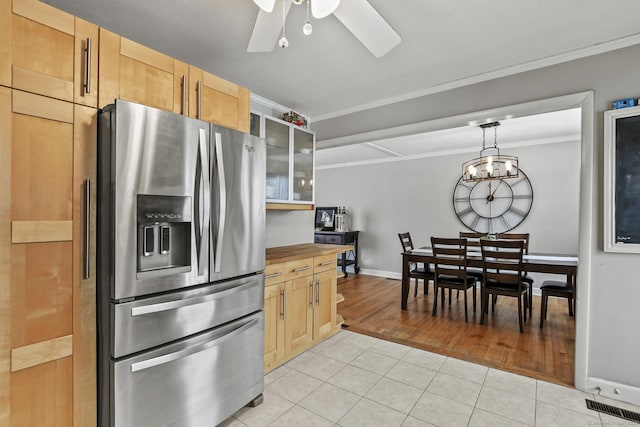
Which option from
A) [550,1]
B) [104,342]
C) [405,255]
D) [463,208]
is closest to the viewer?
[104,342]

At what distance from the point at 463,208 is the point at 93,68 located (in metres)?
5.59

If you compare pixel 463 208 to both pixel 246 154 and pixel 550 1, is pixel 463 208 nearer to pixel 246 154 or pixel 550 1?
pixel 550 1

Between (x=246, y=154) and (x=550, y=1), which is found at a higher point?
(x=550, y=1)

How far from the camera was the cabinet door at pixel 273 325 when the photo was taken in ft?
7.79

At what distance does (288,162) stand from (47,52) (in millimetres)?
1989

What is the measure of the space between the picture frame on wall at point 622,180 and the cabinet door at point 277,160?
250 centimetres

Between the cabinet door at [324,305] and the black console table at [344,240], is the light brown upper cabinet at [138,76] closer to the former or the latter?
the cabinet door at [324,305]

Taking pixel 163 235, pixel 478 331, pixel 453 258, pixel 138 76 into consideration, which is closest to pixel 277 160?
pixel 138 76

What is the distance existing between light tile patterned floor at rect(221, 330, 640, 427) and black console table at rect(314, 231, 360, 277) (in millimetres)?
3666

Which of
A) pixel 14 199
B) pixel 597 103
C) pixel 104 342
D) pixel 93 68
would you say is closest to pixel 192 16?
pixel 93 68

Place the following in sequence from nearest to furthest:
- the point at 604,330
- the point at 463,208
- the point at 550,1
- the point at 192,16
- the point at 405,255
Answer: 1. the point at 550,1
2. the point at 192,16
3. the point at 604,330
4. the point at 405,255
5. the point at 463,208

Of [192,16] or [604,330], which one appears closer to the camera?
[192,16]

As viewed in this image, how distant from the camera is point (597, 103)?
7.23 ft

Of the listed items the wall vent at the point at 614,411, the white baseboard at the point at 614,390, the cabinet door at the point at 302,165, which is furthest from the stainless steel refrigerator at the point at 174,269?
the white baseboard at the point at 614,390
